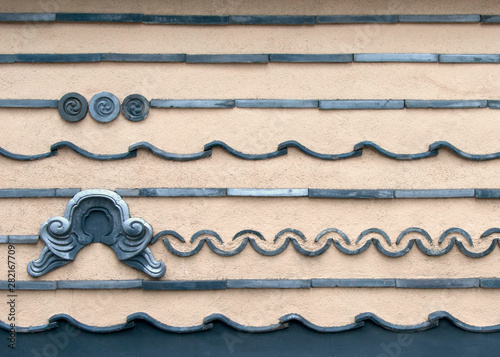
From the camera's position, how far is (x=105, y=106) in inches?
122

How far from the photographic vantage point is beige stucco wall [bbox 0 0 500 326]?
301cm

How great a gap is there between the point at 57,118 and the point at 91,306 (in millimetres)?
1199

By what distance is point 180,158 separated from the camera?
10.0ft

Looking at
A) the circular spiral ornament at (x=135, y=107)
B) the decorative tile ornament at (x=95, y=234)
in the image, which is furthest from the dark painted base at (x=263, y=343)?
the circular spiral ornament at (x=135, y=107)

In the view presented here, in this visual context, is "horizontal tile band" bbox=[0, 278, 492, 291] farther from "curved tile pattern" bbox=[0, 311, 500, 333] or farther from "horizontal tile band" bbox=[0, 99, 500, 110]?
"horizontal tile band" bbox=[0, 99, 500, 110]

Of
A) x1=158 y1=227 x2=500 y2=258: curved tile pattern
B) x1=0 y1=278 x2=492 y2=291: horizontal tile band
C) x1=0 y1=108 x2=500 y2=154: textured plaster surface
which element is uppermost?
x1=0 y1=108 x2=500 y2=154: textured plaster surface

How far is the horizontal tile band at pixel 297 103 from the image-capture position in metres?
3.10

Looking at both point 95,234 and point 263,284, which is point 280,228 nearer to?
point 263,284

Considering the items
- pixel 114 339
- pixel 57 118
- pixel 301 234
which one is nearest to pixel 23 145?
pixel 57 118

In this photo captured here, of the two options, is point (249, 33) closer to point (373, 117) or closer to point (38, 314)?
point (373, 117)

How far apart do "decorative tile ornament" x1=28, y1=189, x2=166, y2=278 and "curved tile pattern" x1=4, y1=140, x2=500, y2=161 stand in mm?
282

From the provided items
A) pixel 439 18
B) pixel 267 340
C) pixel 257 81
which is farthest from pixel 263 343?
pixel 439 18

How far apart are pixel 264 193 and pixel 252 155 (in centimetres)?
25

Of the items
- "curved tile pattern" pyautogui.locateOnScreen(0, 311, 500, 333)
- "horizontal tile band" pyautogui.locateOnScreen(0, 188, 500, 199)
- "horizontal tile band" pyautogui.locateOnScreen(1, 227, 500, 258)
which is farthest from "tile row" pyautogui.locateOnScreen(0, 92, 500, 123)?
"curved tile pattern" pyautogui.locateOnScreen(0, 311, 500, 333)
